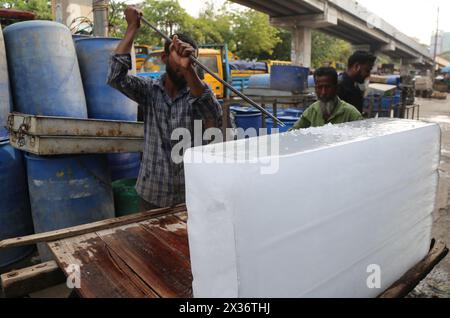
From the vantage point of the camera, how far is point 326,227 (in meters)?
1.13

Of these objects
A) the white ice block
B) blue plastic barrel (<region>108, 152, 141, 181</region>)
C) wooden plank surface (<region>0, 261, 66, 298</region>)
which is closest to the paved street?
the white ice block

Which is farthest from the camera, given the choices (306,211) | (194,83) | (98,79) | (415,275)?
(98,79)

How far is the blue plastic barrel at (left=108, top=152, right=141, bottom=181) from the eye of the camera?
3.40 metres

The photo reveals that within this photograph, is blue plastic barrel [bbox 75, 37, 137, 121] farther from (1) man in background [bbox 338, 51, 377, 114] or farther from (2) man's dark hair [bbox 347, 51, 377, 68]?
(2) man's dark hair [bbox 347, 51, 377, 68]

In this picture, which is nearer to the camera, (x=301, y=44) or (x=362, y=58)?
(x=362, y=58)

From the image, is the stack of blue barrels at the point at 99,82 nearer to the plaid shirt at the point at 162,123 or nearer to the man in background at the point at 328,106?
the plaid shirt at the point at 162,123

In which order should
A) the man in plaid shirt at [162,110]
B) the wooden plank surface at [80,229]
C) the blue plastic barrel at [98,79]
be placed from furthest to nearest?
the blue plastic barrel at [98,79]
the man in plaid shirt at [162,110]
the wooden plank surface at [80,229]

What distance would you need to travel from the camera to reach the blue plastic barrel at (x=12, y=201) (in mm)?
2814

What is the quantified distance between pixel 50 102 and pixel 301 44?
60.2 feet

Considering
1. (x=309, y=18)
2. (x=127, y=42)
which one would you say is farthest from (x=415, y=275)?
(x=309, y=18)

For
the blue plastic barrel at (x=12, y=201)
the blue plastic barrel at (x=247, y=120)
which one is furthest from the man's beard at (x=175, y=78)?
the blue plastic barrel at (x=247, y=120)

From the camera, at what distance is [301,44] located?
63.3 feet

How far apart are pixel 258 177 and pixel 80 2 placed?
7.55 metres

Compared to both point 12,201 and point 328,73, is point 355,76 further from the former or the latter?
point 12,201
